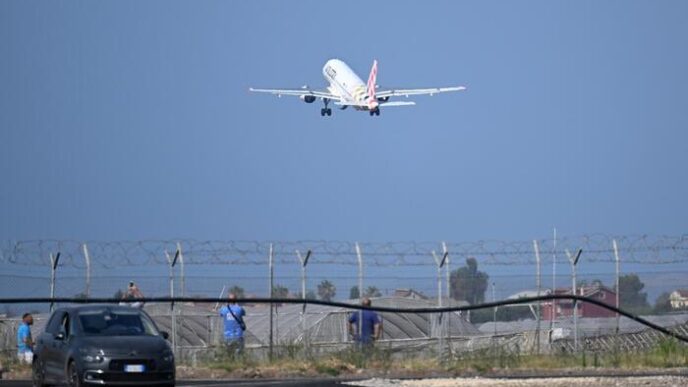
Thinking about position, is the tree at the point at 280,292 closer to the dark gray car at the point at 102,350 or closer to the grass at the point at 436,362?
the grass at the point at 436,362

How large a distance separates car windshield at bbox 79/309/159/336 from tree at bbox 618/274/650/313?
14.0 metres

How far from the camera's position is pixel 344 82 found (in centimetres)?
10688

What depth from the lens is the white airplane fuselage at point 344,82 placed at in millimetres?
100544

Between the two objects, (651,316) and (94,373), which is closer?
(94,373)

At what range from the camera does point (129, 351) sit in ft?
78.5

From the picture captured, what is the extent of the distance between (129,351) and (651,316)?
57.4 ft

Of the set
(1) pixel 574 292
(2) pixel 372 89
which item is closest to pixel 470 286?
(1) pixel 574 292

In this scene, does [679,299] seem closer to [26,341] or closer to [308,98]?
[26,341]

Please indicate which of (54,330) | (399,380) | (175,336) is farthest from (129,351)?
(175,336)

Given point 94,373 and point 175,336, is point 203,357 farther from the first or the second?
point 94,373

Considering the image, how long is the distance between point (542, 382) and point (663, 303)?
12.1 meters

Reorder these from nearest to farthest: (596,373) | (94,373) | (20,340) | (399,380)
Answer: (94,373), (399,380), (596,373), (20,340)

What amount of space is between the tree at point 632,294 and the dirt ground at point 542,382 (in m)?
8.06

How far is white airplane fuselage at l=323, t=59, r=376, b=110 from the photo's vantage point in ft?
330
